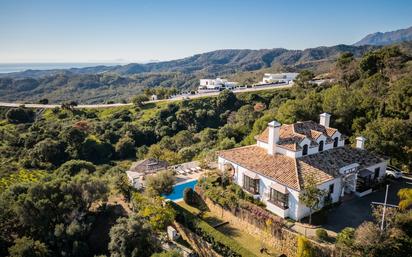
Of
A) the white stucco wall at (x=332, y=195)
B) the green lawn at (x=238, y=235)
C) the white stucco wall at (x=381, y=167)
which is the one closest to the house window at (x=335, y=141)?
the white stucco wall at (x=381, y=167)

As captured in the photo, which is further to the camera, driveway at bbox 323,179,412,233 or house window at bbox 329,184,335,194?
house window at bbox 329,184,335,194

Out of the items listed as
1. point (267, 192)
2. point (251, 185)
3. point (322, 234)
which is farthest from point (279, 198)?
point (322, 234)

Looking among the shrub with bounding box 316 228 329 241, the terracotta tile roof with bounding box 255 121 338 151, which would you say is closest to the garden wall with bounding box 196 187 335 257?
the shrub with bounding box 316 228 329 241

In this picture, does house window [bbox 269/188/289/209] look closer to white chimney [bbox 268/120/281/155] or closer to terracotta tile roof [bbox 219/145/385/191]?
terracotta tile roof [bbox 219/145/385/191]

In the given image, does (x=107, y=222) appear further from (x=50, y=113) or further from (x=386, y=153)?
(x=50, y=113)

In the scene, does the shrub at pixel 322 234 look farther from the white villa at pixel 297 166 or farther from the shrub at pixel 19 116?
the shrub at pixel 19 116

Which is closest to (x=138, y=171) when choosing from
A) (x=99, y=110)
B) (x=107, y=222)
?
(x=107, y=222)
